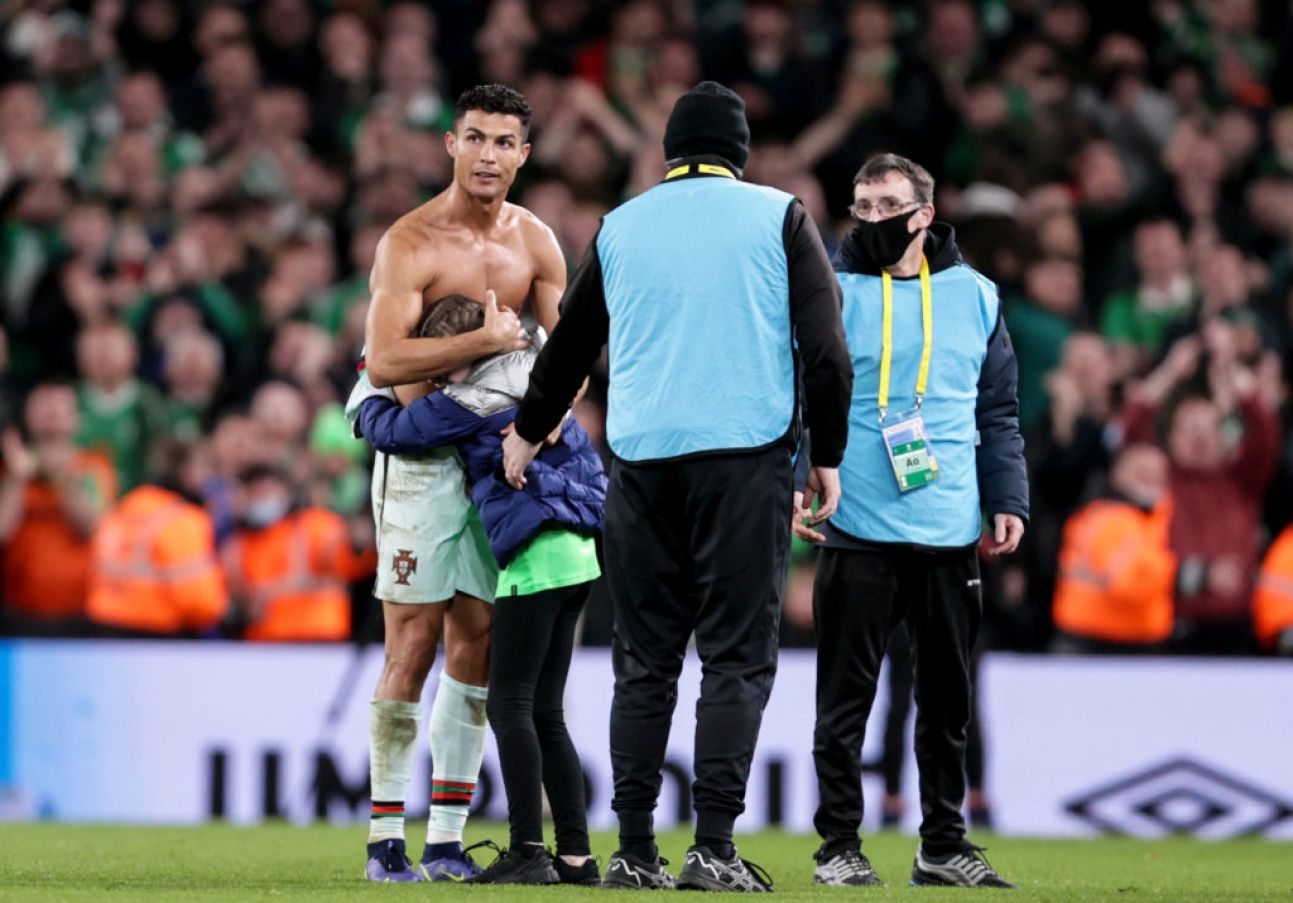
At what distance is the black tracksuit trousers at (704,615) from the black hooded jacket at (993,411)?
46.4 inches

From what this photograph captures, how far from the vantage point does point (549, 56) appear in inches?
565

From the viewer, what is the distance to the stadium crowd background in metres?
11.4

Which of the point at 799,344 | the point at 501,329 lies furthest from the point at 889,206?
the point at 501,329

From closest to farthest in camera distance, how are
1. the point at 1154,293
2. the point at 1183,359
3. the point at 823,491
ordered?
the point at 823,491
the point at 1183,359
the point at 1154,293

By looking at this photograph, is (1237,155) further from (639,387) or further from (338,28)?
(639,387)

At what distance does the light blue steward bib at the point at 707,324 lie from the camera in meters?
5.96

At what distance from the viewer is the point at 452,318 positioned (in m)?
6.82

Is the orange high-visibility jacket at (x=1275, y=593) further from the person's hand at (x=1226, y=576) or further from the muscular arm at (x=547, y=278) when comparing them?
the muscular arm at (x=547, y=278)

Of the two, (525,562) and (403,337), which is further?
(403,337)

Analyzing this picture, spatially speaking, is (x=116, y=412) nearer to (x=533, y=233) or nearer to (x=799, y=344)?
(x=533, y=233)

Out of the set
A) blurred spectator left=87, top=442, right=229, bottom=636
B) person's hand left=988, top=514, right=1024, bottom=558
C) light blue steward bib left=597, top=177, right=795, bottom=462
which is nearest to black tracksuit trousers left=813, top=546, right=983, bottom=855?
person's hand left=988, top=514, right=1024, bottom=558

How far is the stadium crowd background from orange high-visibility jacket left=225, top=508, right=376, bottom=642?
32 mm

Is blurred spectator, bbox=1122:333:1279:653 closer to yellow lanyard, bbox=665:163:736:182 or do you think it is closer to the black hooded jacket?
the black hooded jacket

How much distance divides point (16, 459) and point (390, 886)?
591 centimetres
